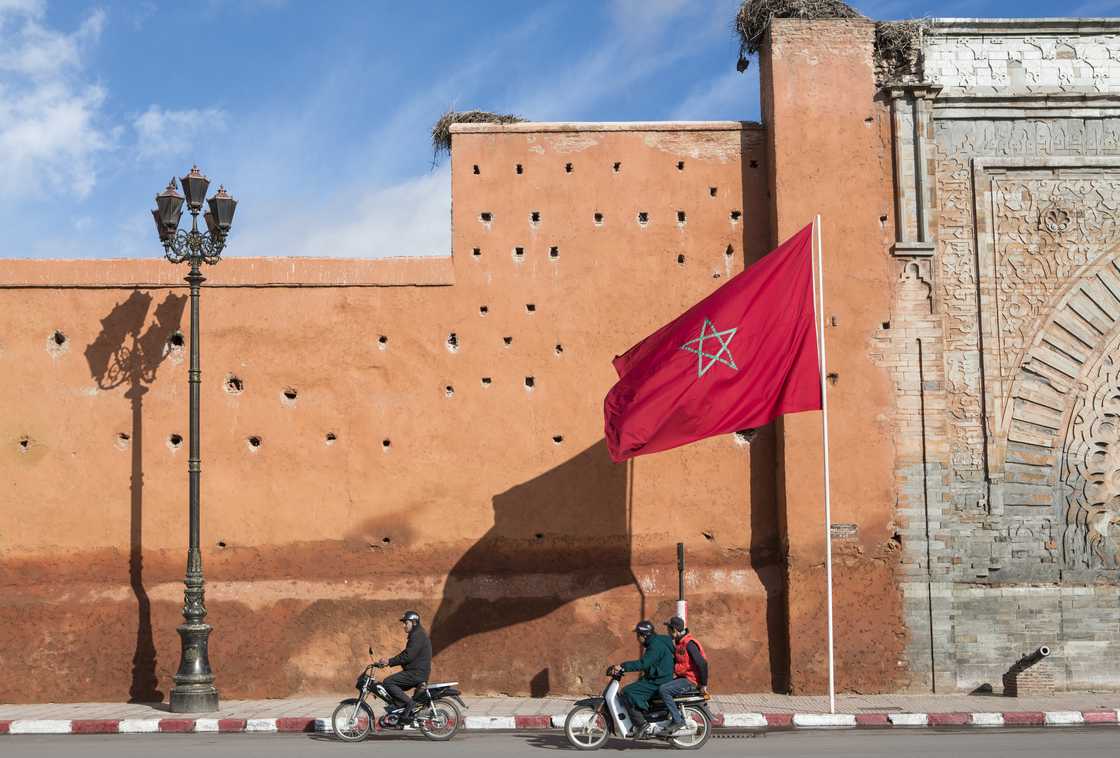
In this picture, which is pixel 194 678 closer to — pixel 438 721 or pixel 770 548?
pixel 438 721

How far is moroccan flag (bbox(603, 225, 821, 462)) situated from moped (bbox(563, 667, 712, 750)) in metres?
2.78

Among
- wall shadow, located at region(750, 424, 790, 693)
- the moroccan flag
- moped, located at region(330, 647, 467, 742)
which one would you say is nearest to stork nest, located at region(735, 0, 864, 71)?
the moroccan flag

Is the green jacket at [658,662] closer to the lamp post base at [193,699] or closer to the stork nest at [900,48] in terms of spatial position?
the lamp post base at [193,699]

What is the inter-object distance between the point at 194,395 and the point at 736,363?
5.09 m

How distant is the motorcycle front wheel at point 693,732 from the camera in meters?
9.75

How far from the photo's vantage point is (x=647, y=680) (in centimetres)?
990

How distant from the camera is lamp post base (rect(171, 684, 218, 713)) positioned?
38.5 feet

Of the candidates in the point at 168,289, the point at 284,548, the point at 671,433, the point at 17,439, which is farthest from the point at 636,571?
the point at 17,439

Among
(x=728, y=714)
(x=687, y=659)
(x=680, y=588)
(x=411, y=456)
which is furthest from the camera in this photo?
(x=411, y=456)

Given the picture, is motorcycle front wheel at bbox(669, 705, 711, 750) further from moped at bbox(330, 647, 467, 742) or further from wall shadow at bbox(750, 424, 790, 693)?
wall shadow at bbox(750, 424, 790, 693)

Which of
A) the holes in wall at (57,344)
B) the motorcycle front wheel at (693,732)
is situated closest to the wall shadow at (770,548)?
the motorcycle front wheel at (693,732)

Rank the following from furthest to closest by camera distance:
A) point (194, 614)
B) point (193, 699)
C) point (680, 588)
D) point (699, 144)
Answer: point (699, 144) → point (680, 588) → point (194, 614) → point (193, 699)

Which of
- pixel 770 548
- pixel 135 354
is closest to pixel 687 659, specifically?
pixel 770 548

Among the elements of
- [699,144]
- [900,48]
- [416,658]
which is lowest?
[416,658]
